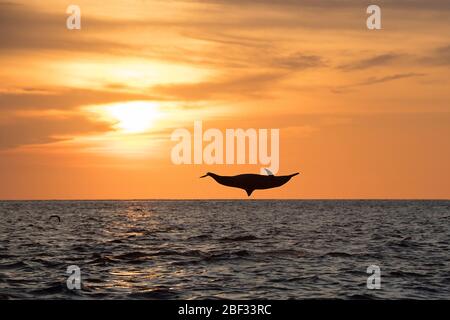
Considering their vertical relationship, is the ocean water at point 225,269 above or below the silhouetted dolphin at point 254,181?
below

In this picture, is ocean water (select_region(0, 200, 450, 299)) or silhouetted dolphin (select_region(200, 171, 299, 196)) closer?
silhouetted dolphin (select_region(200, 171, 299, 196))

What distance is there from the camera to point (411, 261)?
45.4m

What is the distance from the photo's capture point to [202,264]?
42.4 m

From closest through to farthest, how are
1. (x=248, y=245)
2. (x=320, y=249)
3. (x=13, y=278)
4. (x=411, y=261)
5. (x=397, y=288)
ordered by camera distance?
(x=397, y=288)
(x=13, y=278)
(x=411, y=261)
(x=320, y=249)
(x=248, y=245)

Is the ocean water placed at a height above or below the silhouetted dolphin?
below

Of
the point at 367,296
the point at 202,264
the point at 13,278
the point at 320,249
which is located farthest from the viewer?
the point at 320,249

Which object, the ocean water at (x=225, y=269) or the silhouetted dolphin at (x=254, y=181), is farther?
the ocean water at (x=225, y=269)

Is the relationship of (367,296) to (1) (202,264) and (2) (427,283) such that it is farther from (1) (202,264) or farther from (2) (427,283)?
(1) (202,264)

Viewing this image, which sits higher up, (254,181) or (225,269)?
(254,181)

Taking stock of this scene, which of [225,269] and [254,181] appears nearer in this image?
[254,181]
